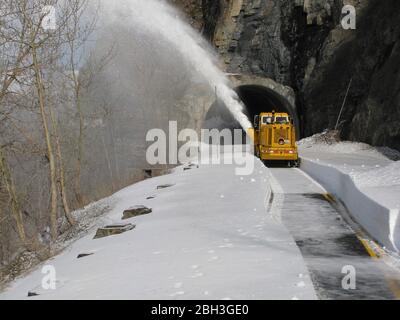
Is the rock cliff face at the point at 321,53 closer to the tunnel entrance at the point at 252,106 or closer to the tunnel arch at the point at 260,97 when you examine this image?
the tunnel arch at the point at 260,97

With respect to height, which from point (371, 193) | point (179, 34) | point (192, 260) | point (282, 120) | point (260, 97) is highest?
point (179, 34)

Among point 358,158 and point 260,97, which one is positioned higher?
point 260,97

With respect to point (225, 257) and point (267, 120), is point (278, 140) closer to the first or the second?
point (267, 120)

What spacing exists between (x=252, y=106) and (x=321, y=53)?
14175 millimetres

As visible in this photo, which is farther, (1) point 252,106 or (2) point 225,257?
(1) point 252,106

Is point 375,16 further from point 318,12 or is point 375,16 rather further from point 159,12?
point 159,12

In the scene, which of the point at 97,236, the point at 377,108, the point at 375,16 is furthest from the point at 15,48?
the point at 375,16

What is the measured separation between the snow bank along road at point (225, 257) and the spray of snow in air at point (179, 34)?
30.8 m

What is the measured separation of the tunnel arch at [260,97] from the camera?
138ft

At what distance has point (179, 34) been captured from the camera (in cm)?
4662

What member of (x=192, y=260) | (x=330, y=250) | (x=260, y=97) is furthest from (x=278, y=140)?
(x=260, y=97)

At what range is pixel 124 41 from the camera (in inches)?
2110

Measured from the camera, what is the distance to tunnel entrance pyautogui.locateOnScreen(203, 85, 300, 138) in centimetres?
4283

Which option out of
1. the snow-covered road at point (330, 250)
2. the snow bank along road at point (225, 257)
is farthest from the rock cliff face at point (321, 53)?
the snow bank along road at point (225, 257)
